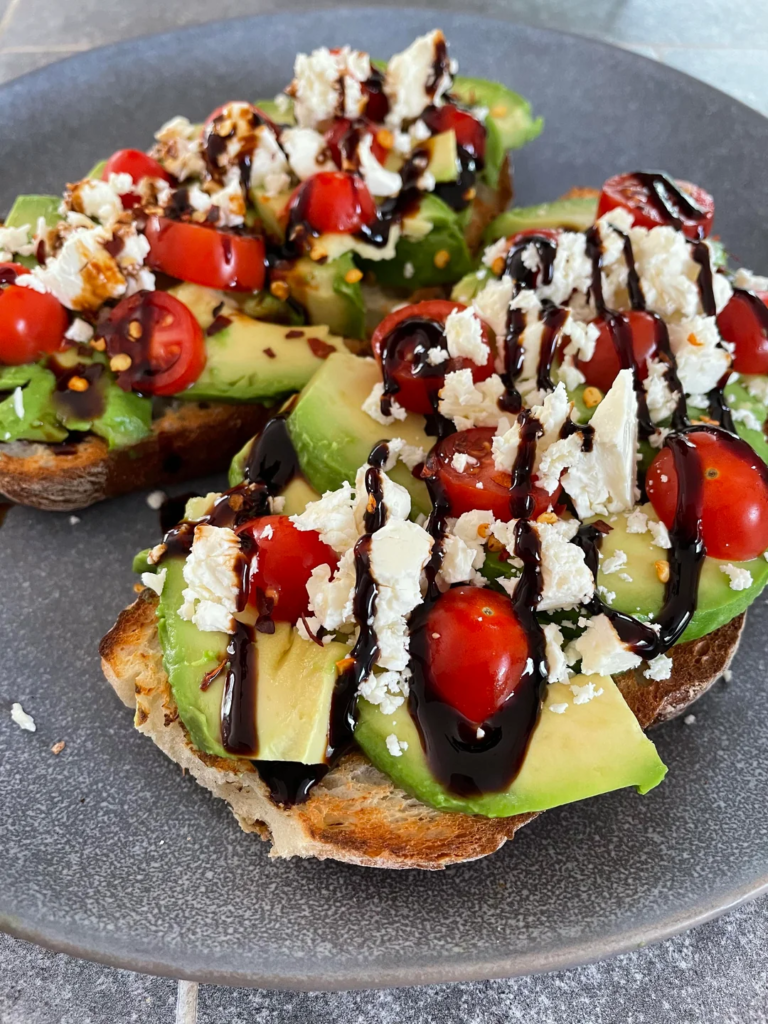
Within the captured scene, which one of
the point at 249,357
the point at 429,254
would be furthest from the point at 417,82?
the point at 249,357

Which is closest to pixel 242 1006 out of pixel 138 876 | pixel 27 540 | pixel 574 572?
pixel 138 876

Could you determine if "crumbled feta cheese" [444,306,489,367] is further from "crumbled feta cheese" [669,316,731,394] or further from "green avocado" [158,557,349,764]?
"green avocado" [158,557,349,764]

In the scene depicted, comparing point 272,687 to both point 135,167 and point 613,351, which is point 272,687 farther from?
point 135,167

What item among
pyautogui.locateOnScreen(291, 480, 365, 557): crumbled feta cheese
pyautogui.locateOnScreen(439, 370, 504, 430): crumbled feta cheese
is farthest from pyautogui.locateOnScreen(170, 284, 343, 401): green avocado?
pyautogui.locateOnScreen(291, 480, 365, 557): crumbled feta cheese

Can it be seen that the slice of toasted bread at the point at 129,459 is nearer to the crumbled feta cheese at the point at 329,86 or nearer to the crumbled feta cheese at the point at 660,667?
the crumbled feta cheese at the point at 329,86

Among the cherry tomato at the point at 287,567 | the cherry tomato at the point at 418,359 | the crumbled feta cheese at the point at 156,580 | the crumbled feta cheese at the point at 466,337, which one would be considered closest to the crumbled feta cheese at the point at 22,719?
the crumbled feta cheese at the point at 156,580
